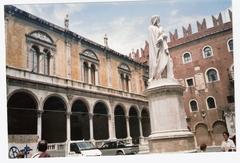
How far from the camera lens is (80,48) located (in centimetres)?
1756

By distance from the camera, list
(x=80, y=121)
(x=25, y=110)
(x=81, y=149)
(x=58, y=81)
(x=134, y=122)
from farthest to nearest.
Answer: (x=134, y=122), (x=80, y=121), (x=58, y=81), (x=25, y=110), (x=81, y=149)

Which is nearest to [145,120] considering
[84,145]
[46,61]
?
[46,61]

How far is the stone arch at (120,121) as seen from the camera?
1931cm

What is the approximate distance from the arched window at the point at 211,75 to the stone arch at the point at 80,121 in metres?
9.22

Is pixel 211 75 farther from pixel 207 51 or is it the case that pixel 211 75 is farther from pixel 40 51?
pixel 40 51

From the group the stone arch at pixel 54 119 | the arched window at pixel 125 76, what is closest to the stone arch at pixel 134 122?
the arched window at pixel 125 76

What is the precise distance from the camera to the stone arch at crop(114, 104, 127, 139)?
19.3m

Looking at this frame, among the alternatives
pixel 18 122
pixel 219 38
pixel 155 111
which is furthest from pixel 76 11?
pixel 219 38

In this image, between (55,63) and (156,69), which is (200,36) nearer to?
(55,63)

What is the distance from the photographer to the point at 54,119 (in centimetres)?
1528

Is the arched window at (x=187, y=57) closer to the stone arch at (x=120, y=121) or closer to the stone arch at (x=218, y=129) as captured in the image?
the stone arch at (x=218, y=129)

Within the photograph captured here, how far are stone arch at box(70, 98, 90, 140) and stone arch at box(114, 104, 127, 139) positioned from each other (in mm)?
2793

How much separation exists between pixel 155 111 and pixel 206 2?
15.4ft

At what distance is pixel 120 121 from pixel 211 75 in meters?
7.38
